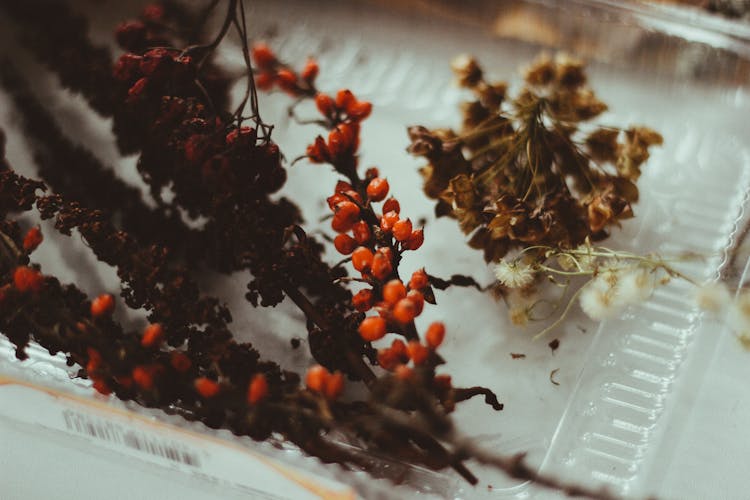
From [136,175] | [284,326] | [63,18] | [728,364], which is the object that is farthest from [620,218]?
[63,18]

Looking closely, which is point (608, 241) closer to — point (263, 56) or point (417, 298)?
point (417, 298)

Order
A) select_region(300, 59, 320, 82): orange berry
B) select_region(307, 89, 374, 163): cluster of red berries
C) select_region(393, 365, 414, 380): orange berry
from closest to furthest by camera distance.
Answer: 1. select_region(393, 365, 414, 380): orange berry
2. select_region(307, 89, 374, 163): cluster of red berries
3. select_region(300, 59, 320, 82): orange berry

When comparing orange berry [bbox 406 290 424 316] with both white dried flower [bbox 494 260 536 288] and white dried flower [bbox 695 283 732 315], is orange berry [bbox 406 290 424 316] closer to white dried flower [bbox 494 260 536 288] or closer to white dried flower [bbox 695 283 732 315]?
white dried flower [bbox 494 260 536 288]

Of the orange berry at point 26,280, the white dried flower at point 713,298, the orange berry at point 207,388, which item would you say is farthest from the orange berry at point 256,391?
the white dried flower at point 713,298

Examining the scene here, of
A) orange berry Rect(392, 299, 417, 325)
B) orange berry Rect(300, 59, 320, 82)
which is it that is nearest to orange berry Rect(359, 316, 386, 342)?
orange berry Rect(392, 299, 417, 325)

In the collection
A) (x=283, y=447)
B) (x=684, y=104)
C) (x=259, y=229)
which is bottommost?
(x=283, y=447)

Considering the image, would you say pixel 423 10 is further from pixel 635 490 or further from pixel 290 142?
pixel 635 490

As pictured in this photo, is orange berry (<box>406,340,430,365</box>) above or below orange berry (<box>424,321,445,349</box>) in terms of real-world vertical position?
below
